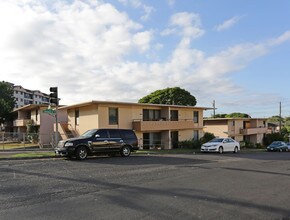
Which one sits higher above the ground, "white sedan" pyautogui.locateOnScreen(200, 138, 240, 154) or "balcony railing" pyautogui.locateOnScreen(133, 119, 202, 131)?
"balcony railing" pyautogui.locateOnScreen(133, 119, 202, 131)

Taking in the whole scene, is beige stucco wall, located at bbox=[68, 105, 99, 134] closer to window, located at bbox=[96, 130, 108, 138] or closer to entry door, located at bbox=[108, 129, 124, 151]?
entry door, located at bbox=[108, 129, 124, 151]

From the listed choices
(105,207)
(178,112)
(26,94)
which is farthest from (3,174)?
(26,94)

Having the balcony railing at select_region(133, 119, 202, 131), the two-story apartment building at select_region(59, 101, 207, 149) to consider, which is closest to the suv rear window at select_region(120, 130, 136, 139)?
the two-story apartment building at select_region(59, 101, 207, 149)

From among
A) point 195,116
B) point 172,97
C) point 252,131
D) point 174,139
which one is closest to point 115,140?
point 174,139

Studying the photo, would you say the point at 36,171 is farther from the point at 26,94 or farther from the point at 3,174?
the point at 26,94

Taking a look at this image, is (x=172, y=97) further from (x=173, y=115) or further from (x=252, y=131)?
(x=173, y=115)

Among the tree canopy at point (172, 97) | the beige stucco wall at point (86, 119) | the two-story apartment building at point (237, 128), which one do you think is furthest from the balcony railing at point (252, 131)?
the beige stucco wall at point (86, 119)

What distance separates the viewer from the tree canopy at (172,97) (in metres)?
64.9

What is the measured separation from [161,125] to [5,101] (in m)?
42.9

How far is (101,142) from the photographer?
756 inches

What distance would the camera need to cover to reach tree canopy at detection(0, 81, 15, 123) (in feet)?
208

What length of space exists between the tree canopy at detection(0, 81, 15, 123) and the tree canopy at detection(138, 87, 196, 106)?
90.4ft

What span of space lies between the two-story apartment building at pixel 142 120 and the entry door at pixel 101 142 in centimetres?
1219

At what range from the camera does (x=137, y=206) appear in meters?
7.29
